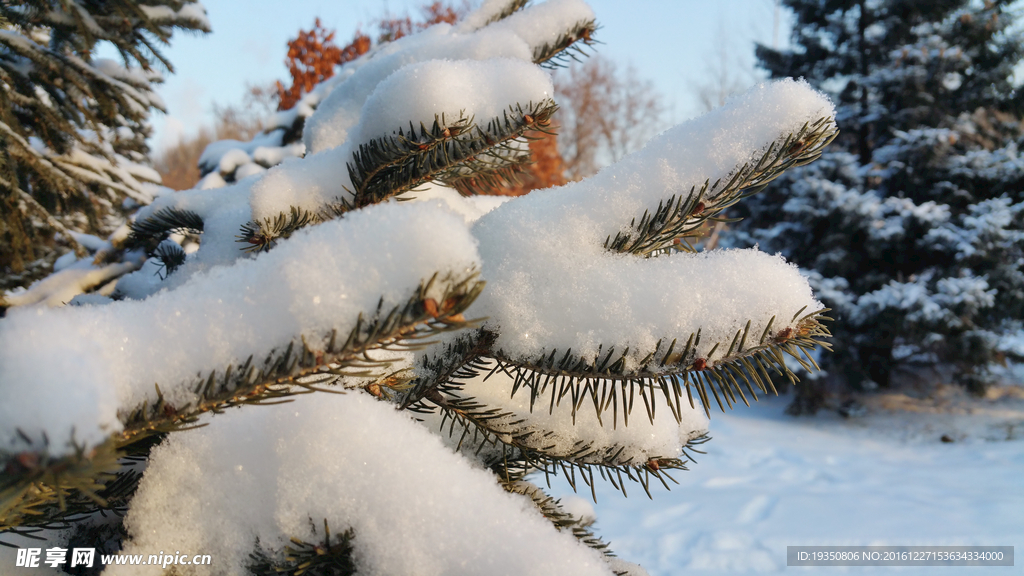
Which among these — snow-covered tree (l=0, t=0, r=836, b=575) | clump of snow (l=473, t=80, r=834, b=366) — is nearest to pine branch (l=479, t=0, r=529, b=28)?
snow-covered tree (l=0, t=0, r=836, b=575)

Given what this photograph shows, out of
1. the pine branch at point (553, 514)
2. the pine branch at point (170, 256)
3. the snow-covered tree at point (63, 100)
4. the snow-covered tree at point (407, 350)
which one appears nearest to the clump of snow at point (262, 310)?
the snow-covered tree at point (407, 350)

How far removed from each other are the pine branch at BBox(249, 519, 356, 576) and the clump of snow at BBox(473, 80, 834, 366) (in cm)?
30

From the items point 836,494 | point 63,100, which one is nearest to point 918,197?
point 836,494

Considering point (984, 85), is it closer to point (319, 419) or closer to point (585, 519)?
point (585, 519)

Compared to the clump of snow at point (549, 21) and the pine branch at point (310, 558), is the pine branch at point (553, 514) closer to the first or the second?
the pine branch at point (310, 558)

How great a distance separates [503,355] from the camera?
2.30ft

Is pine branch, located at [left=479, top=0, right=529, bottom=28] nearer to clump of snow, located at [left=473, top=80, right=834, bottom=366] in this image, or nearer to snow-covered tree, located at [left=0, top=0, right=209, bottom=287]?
clump of snow, located at [left=473, top=80, right=834, bottom=366]

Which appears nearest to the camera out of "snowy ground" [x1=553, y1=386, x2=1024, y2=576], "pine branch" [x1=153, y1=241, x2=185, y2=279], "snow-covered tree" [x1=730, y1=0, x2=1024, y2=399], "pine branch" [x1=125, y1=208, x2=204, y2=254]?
"pine branch" [x1=125, y1=208, x2=204, y2=254]

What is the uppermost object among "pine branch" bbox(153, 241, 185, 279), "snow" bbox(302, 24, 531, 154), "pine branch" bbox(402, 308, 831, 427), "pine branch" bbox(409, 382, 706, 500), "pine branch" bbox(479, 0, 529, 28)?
"pine branch" bbox(479, 0, 529, 28)

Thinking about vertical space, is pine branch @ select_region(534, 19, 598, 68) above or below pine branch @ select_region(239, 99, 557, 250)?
above

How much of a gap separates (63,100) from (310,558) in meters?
2.83

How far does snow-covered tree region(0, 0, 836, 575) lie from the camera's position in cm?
49

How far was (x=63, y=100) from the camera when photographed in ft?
7.96

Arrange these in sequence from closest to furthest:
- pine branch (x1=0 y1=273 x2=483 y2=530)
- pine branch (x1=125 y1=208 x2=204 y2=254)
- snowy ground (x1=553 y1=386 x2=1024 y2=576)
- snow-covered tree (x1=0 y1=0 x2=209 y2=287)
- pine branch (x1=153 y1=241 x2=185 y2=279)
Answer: pine branch (x1=0 y1=273 x2=483 y2=530)
pine branch (x1=125 y1=208 x2=204 y2=254)
pine branch (x1=153 y1=241 x2=185 y2=279)
snow-covered tree (x1=0 y1=0 x2=209 y2=287)
snowy ground (x1=553 y1=386 x2=1024 y2=576)
